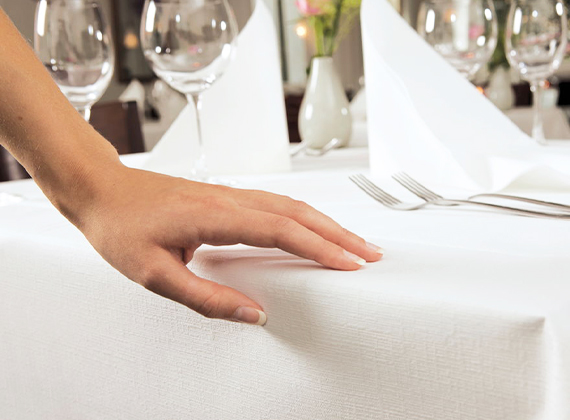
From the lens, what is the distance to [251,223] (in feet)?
1.57

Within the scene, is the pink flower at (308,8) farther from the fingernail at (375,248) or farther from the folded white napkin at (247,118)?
the fingernail at (375,248)

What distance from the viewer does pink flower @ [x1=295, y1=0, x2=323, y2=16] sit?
3.99 feet

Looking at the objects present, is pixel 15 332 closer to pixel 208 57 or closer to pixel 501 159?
pixel 208 57

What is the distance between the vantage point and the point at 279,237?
1.56 feet

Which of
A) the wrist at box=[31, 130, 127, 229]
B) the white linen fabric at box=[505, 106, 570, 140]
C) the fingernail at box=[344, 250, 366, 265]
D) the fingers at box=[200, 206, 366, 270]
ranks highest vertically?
the wrist at box=[31, 130, 127, 229]

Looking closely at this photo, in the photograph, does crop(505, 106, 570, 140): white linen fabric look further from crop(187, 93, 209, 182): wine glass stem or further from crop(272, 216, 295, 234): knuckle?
crop(272, 216, 295, 234): knuckle

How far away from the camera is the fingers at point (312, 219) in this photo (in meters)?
0.49

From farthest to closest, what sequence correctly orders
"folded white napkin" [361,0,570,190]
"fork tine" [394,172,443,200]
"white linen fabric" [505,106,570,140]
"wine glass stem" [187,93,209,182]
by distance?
1. "white linen fabric" [505,106,570,140]
2. "wine glass stem" [187,93,209,182]
3. "folded white napkin" [361,0,570,190]
4. "fork tine" [394,172,443,200]

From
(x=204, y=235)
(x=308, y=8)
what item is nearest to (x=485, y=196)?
(x=204, y=235)

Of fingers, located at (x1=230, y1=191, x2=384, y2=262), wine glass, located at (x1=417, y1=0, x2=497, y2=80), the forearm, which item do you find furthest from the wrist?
wine glass, located at (x1=417, y1=0, x2=497, y2=80)

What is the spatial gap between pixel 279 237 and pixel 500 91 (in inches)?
87.7

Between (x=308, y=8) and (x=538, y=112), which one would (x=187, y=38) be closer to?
(x=308, y=8)

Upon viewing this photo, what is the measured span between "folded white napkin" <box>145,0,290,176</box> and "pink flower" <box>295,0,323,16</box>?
193mm

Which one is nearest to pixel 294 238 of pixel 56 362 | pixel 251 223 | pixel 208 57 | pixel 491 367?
pixel 251 223
